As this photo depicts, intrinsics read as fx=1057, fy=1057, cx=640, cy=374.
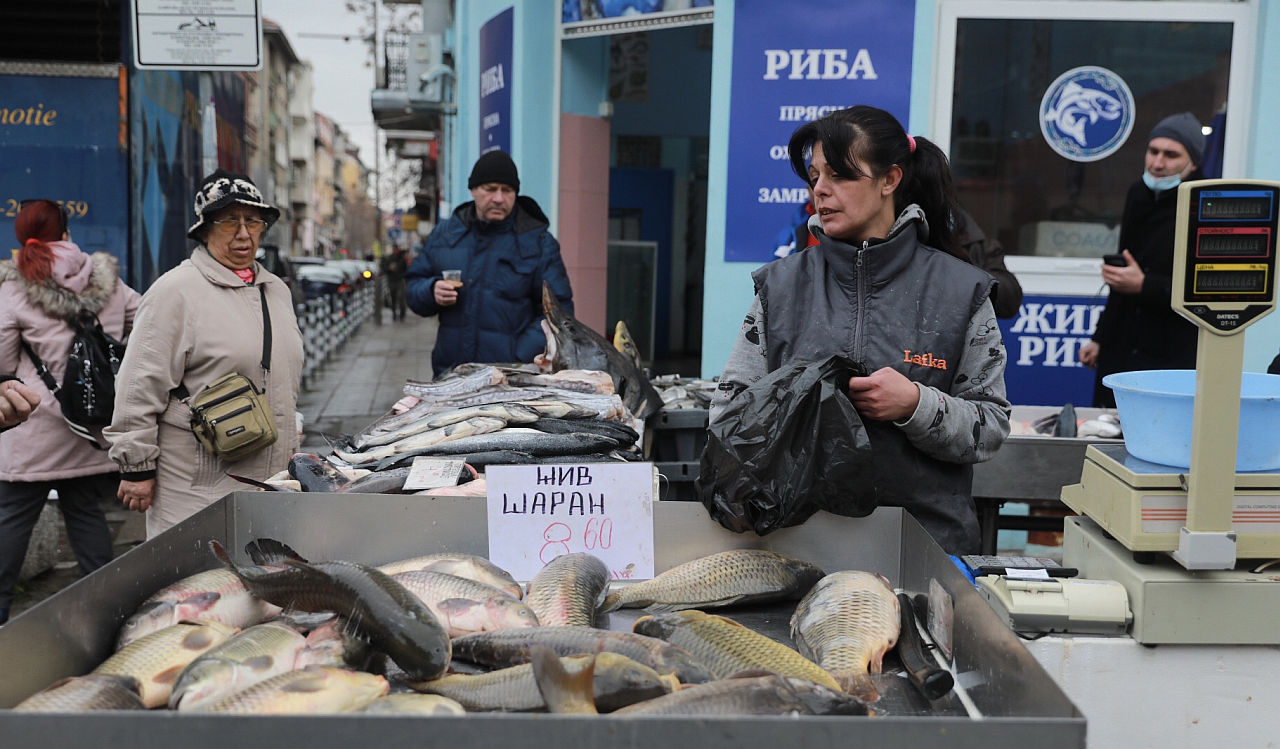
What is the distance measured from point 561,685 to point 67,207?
840 cm

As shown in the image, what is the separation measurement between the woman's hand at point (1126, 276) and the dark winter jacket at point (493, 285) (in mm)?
2886

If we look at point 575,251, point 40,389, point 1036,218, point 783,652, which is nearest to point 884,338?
point 783,652

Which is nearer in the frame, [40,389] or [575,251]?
[40,389]

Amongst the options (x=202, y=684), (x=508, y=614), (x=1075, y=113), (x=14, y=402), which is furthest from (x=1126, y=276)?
(x=14, y=402)

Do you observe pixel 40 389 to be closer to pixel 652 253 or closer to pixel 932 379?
pixel 932 379

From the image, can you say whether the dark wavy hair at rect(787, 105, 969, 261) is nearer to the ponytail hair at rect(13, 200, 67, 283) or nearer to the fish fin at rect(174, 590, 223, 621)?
the fish fin at rect(174, 590, 223, 621)

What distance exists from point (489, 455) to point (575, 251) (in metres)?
7.01

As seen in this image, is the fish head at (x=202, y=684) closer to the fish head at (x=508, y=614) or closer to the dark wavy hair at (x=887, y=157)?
the fish head at (x=508, y=614)

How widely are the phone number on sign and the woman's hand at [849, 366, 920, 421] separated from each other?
7879 millimetres

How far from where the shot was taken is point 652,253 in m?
14.1

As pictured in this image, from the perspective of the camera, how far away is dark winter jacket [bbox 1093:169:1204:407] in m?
5.37

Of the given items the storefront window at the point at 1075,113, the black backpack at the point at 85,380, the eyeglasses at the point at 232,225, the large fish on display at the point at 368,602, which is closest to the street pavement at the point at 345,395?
the eyeglasses at the point at 232,225

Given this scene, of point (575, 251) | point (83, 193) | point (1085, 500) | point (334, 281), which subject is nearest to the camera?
point (1085, 500)

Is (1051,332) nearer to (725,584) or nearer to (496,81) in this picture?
(725,584)
